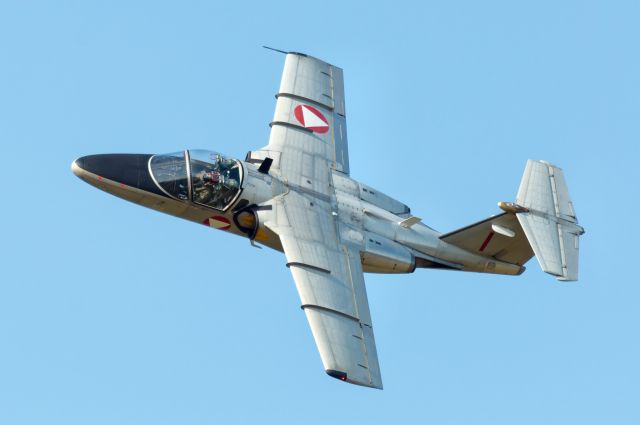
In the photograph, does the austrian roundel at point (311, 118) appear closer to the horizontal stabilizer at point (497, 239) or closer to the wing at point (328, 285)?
the wing at point (328, 285)

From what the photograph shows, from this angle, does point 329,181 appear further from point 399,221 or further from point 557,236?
point 557,236

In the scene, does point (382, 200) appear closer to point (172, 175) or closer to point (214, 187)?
point (214, 187)

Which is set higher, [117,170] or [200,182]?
[200,182]

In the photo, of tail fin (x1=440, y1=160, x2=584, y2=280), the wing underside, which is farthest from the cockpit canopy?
tail fin (x1=440, y1=160, x2=584, y2=280)

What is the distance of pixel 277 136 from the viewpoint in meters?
48.7

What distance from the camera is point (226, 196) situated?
148ft

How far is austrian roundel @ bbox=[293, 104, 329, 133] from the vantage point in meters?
49.5

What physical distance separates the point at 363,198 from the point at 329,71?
680 cm

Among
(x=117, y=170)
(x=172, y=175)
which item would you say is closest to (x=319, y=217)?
(x=172, y=175)

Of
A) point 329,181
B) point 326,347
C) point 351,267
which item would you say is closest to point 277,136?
point 329,181

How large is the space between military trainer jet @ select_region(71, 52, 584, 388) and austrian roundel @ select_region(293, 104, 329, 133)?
147mm

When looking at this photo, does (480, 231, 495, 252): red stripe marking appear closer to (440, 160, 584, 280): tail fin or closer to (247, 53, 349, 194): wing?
(440, 160, 584, 280): tail fin

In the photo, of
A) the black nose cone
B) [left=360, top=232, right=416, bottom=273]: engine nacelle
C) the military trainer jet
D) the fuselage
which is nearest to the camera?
the military trainer jet

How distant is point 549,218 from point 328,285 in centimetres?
823
